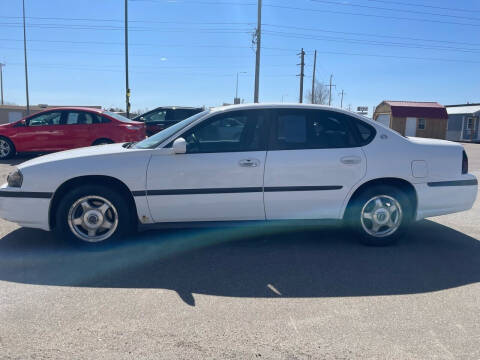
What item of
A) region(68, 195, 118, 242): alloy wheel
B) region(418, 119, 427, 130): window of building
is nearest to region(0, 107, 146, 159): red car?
region(68, 195, 118, 242): alloy wheel

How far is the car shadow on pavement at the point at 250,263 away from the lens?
3.55m

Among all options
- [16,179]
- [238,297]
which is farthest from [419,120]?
[16,179]

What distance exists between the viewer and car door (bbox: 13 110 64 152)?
11.2 metres

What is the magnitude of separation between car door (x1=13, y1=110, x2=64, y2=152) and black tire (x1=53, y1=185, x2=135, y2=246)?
7.72 meters

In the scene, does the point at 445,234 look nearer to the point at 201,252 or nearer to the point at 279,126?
the point at 279,126

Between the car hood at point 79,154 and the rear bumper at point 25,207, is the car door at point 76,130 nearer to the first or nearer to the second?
the car hood at point 79,154

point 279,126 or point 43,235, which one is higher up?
point 279,126

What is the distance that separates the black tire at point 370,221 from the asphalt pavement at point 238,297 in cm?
13

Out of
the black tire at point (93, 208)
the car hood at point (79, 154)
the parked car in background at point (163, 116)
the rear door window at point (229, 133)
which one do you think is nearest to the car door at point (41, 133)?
the parked car in background at point (163, 116)

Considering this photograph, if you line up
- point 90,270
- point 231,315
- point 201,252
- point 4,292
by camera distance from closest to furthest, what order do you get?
point 231,315 < point 4,292 < point 90,270 < point 201,252

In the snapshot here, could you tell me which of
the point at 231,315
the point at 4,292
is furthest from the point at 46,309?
the point at 231,315

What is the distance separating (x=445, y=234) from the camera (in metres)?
5.17

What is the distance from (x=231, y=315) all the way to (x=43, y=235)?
9.60 ft

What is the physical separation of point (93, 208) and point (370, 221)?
9.92 ft
